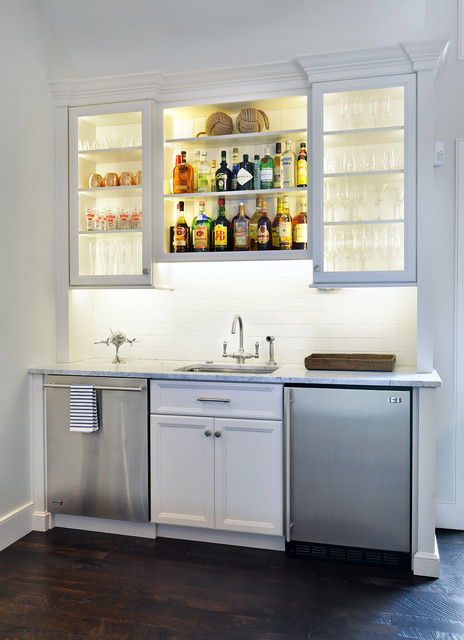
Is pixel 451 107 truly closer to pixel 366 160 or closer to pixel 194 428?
pixel 366 160

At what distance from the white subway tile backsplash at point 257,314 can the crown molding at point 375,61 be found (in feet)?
3.62

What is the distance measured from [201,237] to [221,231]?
130 mm

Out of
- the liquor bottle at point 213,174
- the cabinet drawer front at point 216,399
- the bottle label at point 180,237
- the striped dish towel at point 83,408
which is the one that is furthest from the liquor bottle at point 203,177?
the striped dish towel at point 83,408

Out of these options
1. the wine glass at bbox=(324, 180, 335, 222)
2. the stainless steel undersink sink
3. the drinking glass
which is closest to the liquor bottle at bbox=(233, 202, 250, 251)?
the wine glass at bbox=(324, 180, 335, 222)

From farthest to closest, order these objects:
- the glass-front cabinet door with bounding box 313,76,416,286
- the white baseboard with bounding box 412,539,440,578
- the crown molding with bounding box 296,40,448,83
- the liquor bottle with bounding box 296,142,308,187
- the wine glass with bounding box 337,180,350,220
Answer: the liquor bottle with bounding box 296,142,308,187
the wine glass with bounding box 337,180,350,220
the glass-front cabinet door with bounding box 313,76,416,286
the crown molding with bounding box 296,40,448,83
the white baseboard with bounding box 412,539,440,578

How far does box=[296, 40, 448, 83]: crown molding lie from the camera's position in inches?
113

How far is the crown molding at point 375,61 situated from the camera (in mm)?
2861

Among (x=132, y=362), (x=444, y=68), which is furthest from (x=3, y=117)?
(x=444, y=68)

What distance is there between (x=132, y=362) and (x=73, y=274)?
0.67 metres

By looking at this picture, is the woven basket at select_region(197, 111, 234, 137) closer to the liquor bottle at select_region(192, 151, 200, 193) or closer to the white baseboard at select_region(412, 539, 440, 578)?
the liquor bottle at select_region(192, 151, 200, 193)

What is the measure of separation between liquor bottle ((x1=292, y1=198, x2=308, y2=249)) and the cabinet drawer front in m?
0.87

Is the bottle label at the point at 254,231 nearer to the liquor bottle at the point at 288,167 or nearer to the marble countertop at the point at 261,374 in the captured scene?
the liquor bottle at the point at 288,167

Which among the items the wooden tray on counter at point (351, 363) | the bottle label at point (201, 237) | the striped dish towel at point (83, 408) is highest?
the bottle label at point (201, 237)

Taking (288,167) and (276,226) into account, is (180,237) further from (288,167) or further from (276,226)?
(288,167)
